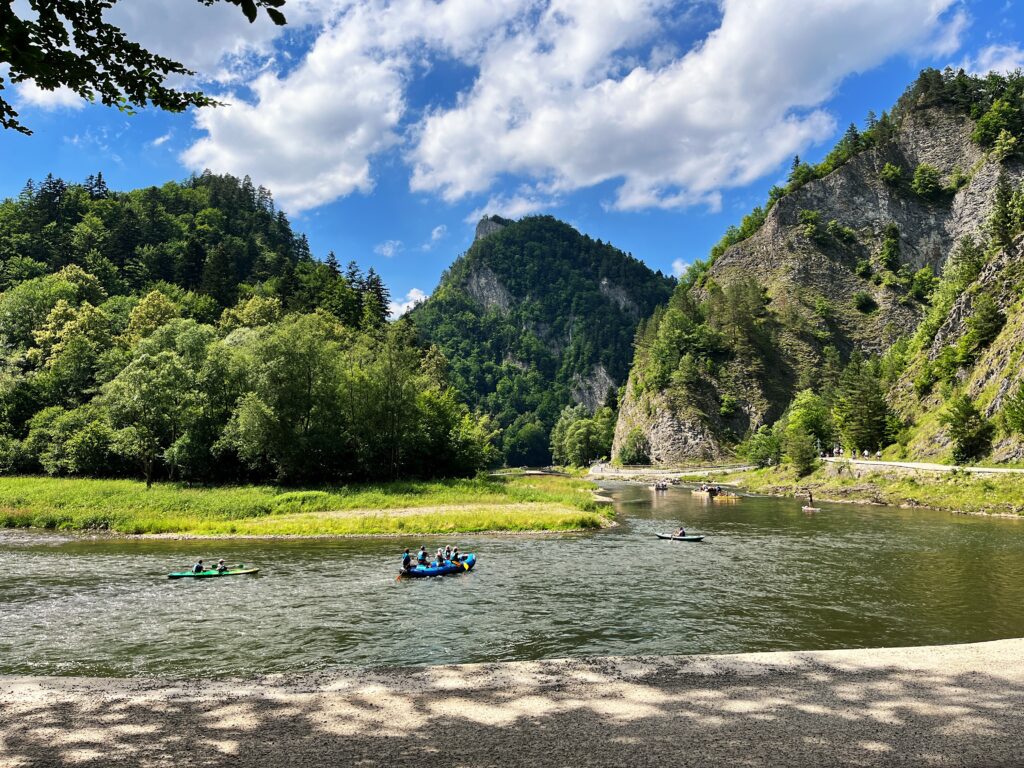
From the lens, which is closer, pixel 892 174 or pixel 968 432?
pixel 968 432

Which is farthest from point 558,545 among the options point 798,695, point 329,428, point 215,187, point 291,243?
point 215,187

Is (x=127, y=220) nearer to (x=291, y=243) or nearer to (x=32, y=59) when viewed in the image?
(x=291, y=243)

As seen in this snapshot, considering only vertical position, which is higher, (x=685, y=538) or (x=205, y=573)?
(x=205, y=573)

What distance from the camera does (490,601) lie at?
26.0 metres

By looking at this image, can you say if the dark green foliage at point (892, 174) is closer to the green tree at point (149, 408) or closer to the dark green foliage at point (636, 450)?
the dark green foliage at point (636, 450)

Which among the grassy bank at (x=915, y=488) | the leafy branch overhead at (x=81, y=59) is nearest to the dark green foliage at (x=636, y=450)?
the grassy bank at (x=915, y=488)

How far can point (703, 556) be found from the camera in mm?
37312

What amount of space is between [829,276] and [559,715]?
17428 cm

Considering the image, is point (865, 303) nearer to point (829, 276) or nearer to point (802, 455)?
point (829, 276)

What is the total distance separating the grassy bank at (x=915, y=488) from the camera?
55312mm

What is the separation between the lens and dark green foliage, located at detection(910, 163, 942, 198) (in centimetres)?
15988

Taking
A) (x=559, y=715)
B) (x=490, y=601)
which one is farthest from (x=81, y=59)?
(x=490, y=601)

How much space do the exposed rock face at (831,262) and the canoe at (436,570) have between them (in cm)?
11294

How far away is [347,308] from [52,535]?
75.2 meters
